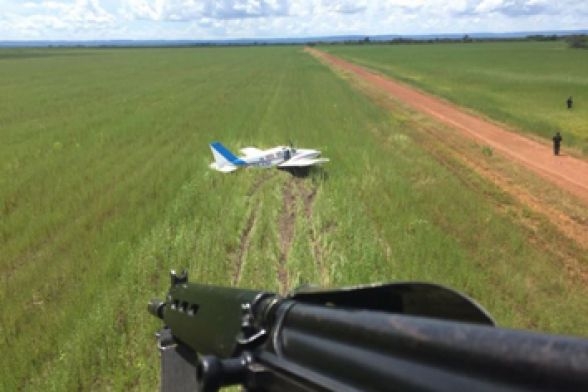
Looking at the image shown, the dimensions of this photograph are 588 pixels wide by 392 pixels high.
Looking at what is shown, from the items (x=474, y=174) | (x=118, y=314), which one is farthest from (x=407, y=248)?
(x=474, y=174)

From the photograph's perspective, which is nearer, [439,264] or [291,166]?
[439,264]

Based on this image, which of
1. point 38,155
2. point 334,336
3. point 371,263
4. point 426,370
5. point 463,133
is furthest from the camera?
point 463,133

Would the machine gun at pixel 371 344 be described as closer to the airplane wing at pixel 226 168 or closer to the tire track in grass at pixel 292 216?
the tire track in grass at pixel 292 216

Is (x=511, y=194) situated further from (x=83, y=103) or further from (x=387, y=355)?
(x=83, y=103)

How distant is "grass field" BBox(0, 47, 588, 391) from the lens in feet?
20.4

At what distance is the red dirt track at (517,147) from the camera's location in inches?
562

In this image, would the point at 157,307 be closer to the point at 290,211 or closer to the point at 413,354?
the point at 413,354

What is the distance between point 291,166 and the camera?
13.2m

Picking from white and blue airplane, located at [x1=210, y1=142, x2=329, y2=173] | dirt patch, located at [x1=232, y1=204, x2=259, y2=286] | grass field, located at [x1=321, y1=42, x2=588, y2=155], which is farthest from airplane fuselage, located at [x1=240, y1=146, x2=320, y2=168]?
grass field, located at [x1=321, y1=42, x2=588, y2=155]

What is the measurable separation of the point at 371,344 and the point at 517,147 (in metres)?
18.8

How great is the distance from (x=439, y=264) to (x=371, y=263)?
0.95m

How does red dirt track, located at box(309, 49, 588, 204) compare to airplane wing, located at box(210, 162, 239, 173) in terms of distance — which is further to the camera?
red dirt track, located at box(309, 49, 588, 204)

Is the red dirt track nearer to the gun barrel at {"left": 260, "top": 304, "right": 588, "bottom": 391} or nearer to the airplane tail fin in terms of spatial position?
the airplane tail fin

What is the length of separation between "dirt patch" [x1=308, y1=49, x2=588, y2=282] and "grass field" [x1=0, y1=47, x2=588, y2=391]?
273mm
